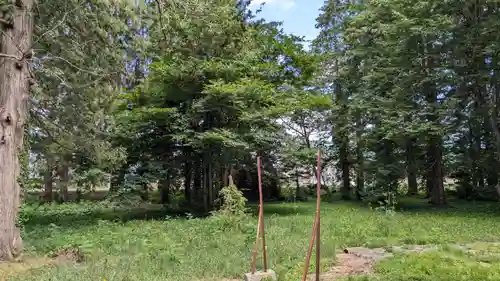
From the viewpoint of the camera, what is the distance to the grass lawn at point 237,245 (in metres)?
4.52

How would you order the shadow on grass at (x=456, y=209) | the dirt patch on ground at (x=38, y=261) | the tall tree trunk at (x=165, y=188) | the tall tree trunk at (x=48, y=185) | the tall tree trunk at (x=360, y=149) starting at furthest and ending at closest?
the tall tree trunk at (x=48, y=185) < the tall tree trunk at (x=360, y=149) < the tall tree trunk at (x=165, y=188) < the shadow on grass at (x=456, y=209) < the dirt patch on ground at (x=38, y=261)

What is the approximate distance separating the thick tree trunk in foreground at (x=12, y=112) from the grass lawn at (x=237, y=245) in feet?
1.76

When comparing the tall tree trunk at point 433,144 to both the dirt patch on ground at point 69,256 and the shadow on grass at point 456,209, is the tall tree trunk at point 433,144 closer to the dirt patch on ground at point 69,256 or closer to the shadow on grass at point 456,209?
the shadow on grass at point 456,209

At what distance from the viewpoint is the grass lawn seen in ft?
14.8

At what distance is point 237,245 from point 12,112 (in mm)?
4341

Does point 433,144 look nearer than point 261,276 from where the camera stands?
No

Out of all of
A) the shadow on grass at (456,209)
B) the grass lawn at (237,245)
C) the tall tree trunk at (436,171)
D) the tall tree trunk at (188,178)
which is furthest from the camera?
the tall tree trunk at (436,171)

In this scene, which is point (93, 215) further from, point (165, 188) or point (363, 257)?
point (363, 257)

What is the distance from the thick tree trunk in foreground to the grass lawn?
0.54m

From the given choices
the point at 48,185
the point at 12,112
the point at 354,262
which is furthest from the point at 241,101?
the point at 48,185

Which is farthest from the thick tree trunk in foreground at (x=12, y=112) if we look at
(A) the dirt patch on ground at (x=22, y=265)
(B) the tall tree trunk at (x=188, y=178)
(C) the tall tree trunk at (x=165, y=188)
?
(B) the tall tree trunk at (x=188, y=178)

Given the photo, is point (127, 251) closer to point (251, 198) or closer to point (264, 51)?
point (264, 51)

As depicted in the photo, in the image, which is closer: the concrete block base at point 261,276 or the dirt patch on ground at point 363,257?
the concrete block base at point 261,276

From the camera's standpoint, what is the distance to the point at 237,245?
6.31m
